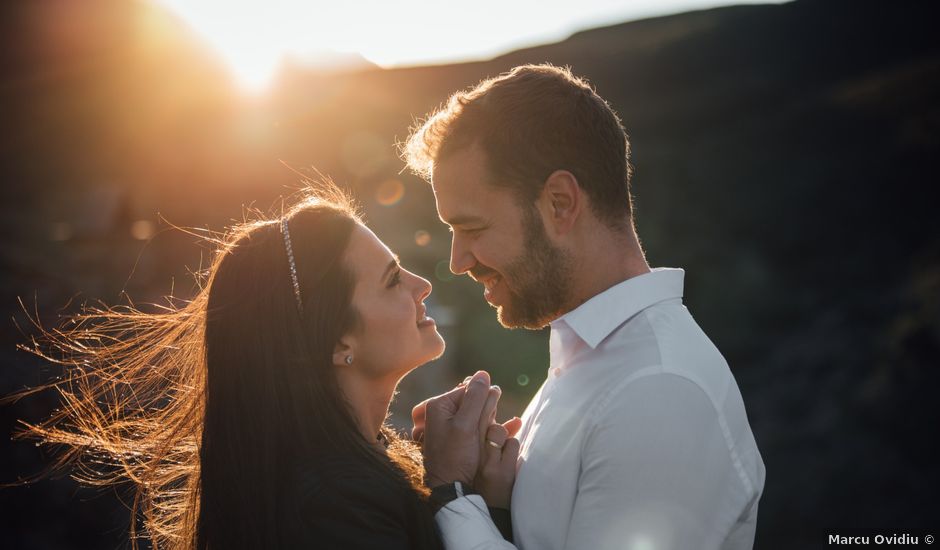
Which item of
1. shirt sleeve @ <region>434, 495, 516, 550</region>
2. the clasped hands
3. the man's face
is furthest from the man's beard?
shirt sleeve @ <region>434, 495, 516, 550</region>

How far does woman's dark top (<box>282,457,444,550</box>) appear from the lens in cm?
182

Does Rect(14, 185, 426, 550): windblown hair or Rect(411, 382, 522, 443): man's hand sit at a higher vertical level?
Rect(14, 185, 426, 550): windblown hair

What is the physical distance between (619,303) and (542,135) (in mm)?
629

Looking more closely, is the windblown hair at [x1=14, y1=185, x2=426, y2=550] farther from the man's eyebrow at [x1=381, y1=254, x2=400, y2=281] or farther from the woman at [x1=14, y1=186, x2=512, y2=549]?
the man's eyebrow at [x1=381, y1=254, x2=400, y2=281]

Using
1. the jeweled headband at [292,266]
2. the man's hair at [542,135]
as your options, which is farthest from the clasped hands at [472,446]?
the man's hair at [542,135]

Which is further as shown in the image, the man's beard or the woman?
the man's beard

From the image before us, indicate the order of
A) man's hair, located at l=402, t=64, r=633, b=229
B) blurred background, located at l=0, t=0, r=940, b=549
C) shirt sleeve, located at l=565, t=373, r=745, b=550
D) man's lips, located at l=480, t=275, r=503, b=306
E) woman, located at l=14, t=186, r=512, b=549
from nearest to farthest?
shirt sleeve, located at l=565, t=373, r=745, b=550 → woman, located at l=14, t=186, r=512, b=549 → man's hair, located at l=402, t=64, r=633, b=229 → man's lips, located at l=480, t=275, r=503, b=306 → blurred background, located at l=0, t=0, r=940, b=549

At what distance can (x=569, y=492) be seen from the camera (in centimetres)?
186

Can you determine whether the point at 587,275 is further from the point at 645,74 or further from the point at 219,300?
the point at 645,74

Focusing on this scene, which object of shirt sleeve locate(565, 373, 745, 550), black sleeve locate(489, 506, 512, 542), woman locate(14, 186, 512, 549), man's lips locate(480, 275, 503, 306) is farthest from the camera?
man's lips locate(480, 275, 503, 306)

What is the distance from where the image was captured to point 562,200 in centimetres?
232

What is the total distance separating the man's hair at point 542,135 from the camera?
2.34m

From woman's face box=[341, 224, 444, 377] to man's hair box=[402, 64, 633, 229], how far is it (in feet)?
1.36

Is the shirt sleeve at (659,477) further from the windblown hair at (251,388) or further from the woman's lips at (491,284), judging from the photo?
the woman's lips at (491,284)
